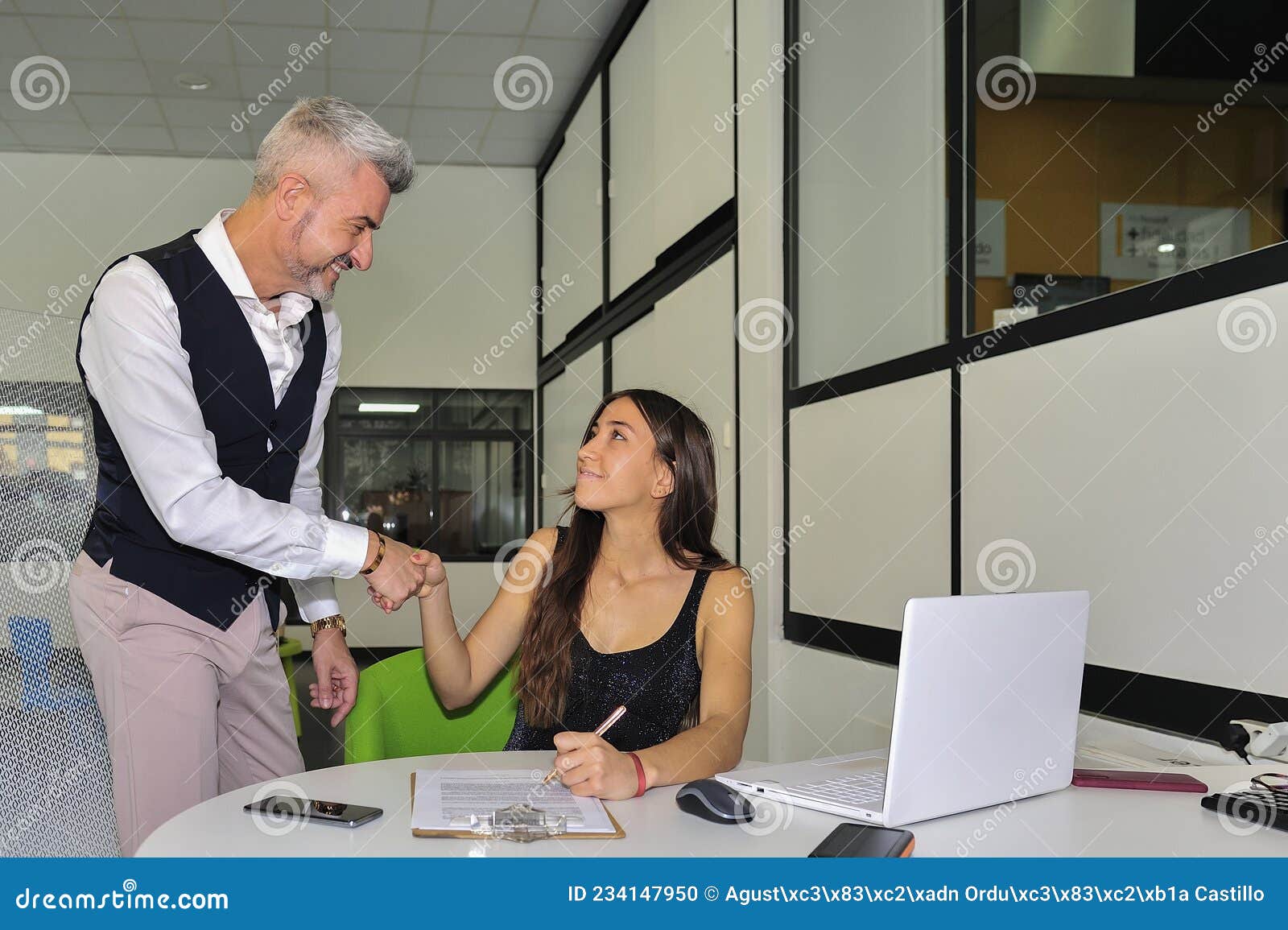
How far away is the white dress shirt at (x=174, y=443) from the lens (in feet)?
5.39

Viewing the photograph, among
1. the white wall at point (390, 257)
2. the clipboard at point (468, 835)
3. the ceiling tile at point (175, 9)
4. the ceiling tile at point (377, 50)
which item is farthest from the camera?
the white wall at point (390, 257)

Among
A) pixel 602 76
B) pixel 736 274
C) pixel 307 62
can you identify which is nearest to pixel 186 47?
pixel 307 62

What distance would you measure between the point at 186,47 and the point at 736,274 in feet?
12.8

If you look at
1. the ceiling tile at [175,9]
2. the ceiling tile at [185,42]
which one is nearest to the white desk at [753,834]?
the ceiling tile at [175,9]

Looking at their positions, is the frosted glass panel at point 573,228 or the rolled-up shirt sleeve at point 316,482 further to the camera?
the frosted glass panel at point 573,228

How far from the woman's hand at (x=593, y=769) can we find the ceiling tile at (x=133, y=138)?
24.0ft

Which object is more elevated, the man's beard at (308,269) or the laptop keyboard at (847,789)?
the man's beard at (308,269)

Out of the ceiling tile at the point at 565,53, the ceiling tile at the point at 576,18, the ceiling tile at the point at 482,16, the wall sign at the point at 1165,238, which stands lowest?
the wall sign at the point at 1165,238

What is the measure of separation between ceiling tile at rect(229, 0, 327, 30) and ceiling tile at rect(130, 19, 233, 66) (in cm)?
20

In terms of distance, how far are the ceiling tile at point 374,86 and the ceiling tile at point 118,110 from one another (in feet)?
4.06

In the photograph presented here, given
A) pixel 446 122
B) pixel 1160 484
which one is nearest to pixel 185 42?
pixel 446 122

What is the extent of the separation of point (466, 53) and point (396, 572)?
5147mm

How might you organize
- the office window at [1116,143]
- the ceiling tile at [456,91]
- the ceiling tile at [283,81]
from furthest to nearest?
the ceiling tile at [456,91], the ceiling tile at [283,81], the office window at [1116,143]

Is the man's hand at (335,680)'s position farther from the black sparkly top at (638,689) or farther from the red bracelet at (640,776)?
the red bracelet at (640,776)
